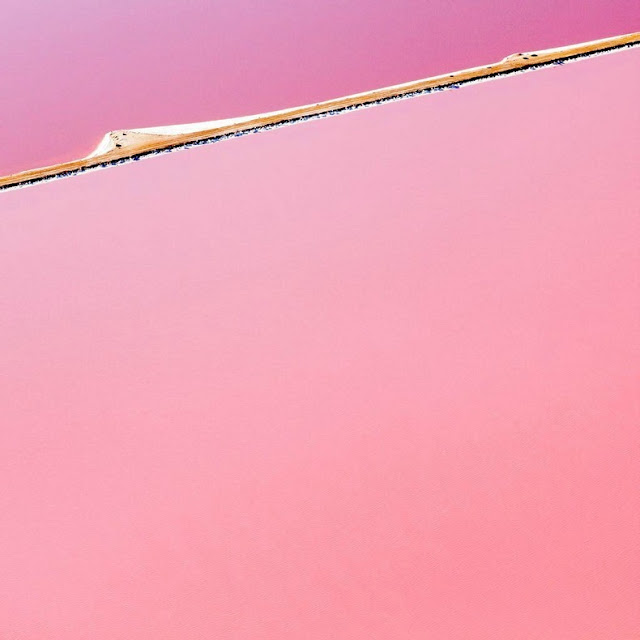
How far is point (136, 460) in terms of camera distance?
1.16m

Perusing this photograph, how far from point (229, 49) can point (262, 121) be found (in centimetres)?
38

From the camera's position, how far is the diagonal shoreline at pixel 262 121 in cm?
156

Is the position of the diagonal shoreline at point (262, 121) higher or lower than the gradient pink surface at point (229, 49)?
lower

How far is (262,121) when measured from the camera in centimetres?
161

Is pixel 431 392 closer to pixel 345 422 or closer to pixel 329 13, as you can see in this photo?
pixel 345 422

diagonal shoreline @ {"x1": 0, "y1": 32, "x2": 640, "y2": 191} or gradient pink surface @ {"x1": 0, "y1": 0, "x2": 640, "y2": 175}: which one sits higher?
gradient pink surface @ {"x1": 0, "y1": 0, "x2": 640, "y2": 175}

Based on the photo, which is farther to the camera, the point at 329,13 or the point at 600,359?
the point at 329,13

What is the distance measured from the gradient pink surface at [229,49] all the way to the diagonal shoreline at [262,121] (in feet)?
0.17

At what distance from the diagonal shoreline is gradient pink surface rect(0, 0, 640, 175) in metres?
0.05

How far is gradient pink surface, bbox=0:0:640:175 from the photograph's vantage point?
5.58 feet

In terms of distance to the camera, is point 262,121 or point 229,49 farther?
point 229,49

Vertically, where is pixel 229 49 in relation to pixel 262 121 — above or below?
above

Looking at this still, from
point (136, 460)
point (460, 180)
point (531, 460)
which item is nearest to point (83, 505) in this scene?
point (136, 460)

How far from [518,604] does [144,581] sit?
623 millimetres
